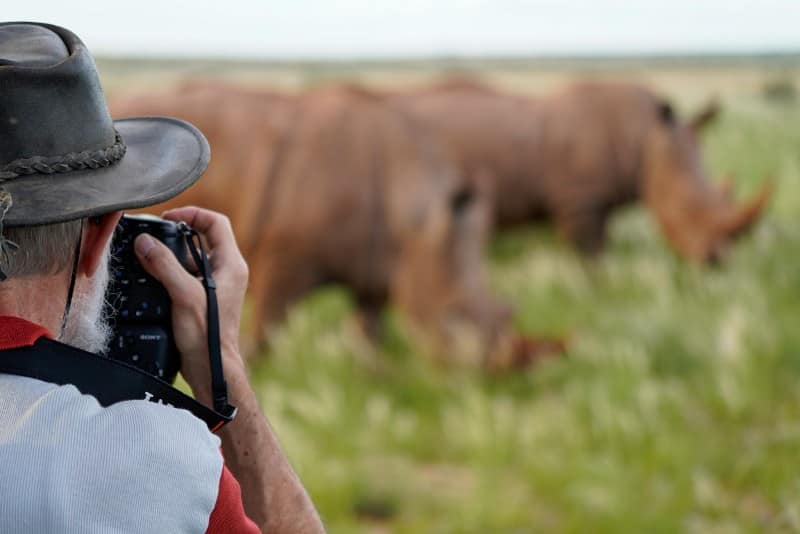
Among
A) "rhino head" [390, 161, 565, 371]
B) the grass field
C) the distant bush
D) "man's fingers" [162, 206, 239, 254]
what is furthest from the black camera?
the distant bush

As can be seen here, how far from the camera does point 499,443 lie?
15.6ft

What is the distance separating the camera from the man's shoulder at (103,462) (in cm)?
115

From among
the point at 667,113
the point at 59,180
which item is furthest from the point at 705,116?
the point at 59,180

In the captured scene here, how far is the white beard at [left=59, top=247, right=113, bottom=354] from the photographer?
143cm

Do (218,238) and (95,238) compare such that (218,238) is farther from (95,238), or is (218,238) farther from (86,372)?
(86,372)

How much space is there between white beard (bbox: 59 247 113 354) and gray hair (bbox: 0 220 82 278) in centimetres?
9

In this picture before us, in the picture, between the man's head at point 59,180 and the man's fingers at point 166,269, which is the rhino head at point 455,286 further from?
the man's head at point 59,180

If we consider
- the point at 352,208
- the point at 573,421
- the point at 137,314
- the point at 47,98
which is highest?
the point at 47,98

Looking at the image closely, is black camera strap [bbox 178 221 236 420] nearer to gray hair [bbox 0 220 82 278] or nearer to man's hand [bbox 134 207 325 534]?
man's hand [bbox 134 207 325 534]

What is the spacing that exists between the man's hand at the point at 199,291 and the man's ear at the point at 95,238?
0.54 feet

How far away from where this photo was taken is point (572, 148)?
962 centimetres

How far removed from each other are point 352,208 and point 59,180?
465cm

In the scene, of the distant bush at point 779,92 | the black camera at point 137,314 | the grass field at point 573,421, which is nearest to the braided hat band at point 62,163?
the black camera at point 137,314

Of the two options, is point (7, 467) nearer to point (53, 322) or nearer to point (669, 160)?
point (53, 322)
